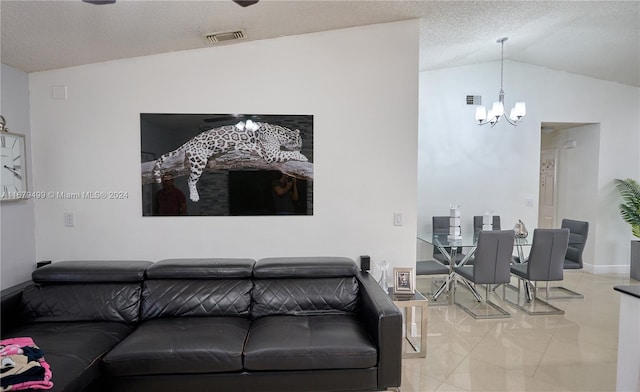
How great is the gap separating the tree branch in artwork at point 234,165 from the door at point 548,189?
548 centimetres

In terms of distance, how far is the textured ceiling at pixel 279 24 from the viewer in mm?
2281

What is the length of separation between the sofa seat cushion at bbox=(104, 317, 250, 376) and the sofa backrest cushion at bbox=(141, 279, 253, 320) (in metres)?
0.35

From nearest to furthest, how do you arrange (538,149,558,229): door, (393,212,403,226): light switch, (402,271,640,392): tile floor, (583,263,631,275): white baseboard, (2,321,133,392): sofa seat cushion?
(2,321,133,392): sofa seat cushion
(402,271,640,392): tile floor
(393,212,403,226): light switch
(583,263,631,275): white baseboard
(538,149,558,229): door

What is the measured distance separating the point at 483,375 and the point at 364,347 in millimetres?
1153

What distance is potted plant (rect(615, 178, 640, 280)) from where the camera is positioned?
16.6 ft

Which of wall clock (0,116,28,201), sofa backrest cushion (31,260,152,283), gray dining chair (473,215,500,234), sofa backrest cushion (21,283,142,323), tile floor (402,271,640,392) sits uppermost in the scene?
wall clock (0,116,28,201)

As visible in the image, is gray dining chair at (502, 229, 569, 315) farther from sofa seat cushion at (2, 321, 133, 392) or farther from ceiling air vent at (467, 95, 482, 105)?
sofa seat cushion at (2, 321, 133, 392)

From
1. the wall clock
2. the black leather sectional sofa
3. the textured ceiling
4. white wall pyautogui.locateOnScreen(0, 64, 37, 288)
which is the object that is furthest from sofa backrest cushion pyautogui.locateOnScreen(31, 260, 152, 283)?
the textured ceiling

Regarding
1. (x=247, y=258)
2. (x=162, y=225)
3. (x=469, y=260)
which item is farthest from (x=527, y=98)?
(x=162, y=225)

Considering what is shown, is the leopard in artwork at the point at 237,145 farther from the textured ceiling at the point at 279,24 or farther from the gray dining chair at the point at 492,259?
the gray dining chair at the point at 492,259

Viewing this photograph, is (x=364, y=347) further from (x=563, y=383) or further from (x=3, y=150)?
(x=3, y=150)

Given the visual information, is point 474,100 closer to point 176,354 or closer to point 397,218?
point 397,218

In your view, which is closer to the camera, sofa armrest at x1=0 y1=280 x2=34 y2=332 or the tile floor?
sofa armrest at x1=0 y1=280 x2=34 y2=332

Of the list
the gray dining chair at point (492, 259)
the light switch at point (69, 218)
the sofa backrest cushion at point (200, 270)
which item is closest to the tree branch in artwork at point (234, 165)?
the light switch at point (69, 218)
